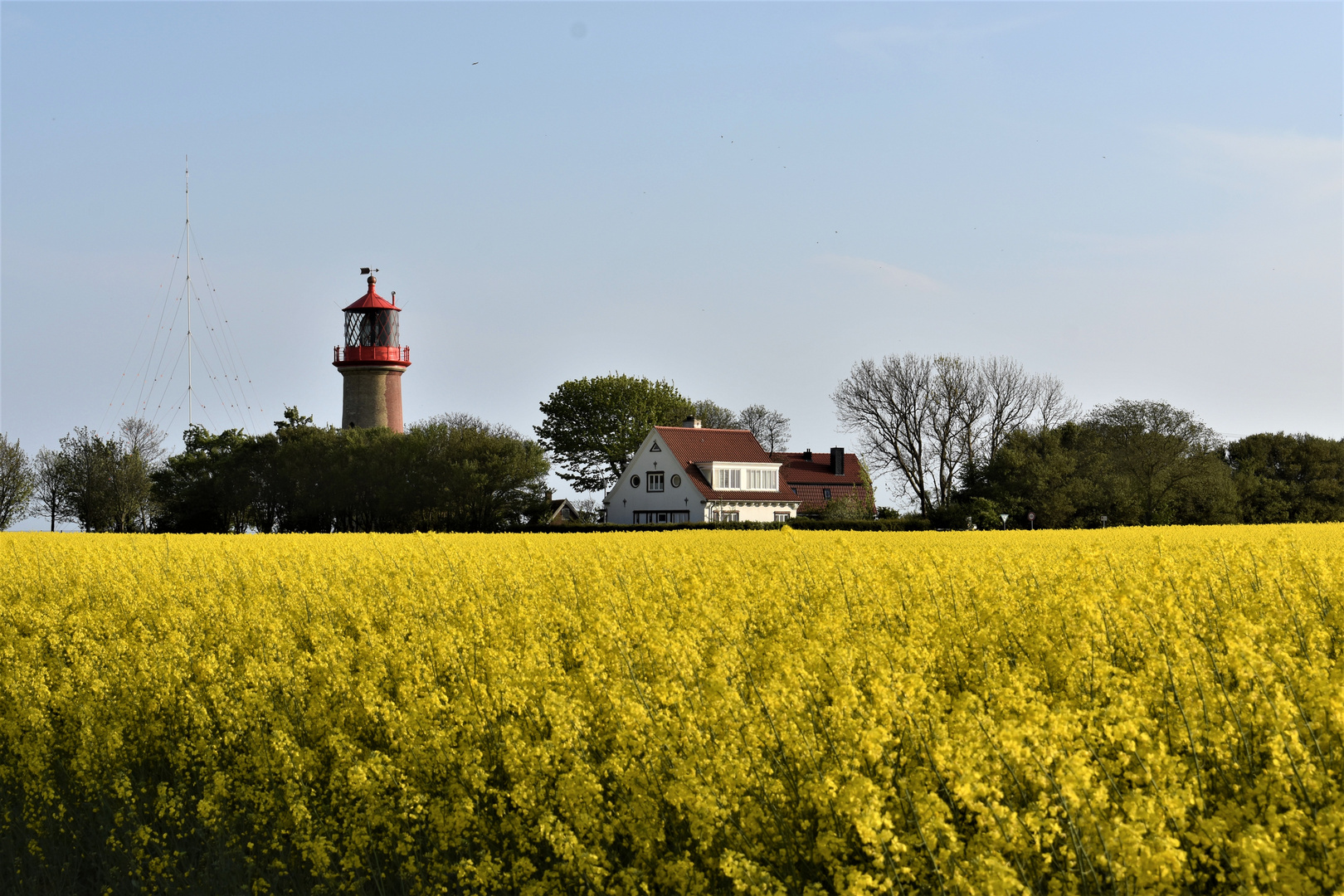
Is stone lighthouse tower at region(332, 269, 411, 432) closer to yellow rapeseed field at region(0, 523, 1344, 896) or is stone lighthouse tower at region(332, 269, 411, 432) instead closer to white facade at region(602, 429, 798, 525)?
white facade at region(602, 429, 798, 525)

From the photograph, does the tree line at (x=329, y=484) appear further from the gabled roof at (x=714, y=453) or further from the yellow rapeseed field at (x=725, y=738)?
the yellow rapeseed field at (x=725, y=738)

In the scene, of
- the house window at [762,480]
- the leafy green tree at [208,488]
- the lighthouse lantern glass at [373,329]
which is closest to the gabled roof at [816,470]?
the house window at [762,480]

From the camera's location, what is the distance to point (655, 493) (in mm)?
61406

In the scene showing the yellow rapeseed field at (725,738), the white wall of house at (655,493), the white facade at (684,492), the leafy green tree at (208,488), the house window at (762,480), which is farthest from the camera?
the house window at (762,480)

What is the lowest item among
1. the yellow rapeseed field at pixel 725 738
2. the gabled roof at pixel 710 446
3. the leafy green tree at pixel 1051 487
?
the yellow rapeseed field at pixel 725 738

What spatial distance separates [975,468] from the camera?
50594 mm

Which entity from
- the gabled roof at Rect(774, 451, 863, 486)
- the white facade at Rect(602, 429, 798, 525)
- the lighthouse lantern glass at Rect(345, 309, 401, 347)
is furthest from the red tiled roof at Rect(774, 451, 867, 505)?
the lighthouse lantern glass at Rect(345, 309, 401, 347)

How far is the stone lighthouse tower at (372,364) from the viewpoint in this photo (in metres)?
60.9

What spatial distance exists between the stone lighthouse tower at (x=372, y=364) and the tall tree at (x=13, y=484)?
60.4 feet

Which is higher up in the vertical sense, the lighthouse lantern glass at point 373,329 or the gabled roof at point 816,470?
the lighthouse lantern glass at point 373,329

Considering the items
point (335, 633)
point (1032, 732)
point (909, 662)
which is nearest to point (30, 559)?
point (335, 633)

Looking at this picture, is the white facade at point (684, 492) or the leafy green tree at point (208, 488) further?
the white facade at point (684, 492)

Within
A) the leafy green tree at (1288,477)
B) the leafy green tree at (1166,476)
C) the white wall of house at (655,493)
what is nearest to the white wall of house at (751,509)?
the white wall of house at (655,493)

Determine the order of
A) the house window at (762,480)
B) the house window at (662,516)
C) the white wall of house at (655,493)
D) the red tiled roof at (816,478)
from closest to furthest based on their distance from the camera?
the white wall of house at (655,493) → the house window at (662,516) → the house window at (762,480) → the red tiled roof at (816,478)
